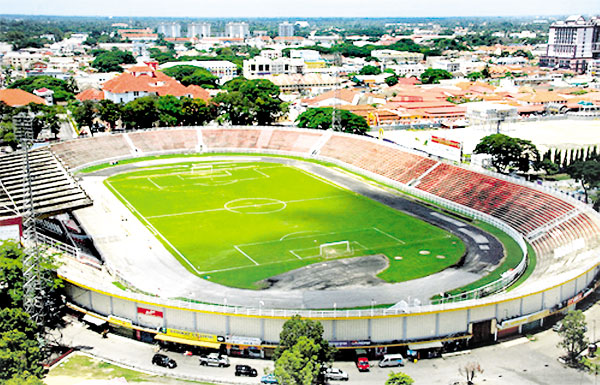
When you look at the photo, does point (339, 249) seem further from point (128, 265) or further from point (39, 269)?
point (39, 269)

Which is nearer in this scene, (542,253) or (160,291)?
(160,291)

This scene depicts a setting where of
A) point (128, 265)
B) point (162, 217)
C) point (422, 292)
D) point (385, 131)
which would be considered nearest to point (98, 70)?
point (385, 131)

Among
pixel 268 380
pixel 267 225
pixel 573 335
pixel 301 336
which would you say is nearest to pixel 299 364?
pixel 301 336

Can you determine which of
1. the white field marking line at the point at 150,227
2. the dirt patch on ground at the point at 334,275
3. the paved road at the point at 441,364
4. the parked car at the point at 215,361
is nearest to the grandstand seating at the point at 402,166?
the dirt patch on ground at the point at 334,275

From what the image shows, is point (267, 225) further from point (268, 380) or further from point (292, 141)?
point (292, 141)

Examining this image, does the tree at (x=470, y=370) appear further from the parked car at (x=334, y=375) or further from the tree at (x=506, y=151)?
the tree at (x=506, y=151)

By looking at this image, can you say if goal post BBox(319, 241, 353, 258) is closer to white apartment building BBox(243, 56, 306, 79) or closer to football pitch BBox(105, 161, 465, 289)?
football pitch BBox(105, 161, 465, 289)
